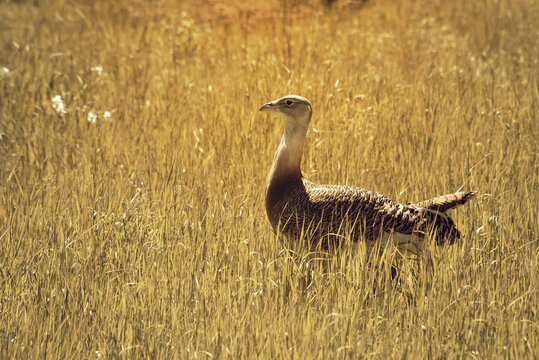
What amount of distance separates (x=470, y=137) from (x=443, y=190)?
667 mm

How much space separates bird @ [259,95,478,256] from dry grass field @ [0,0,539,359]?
0.12 m

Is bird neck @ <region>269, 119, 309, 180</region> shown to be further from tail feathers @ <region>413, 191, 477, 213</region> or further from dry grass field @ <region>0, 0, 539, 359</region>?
tail feathers @ <region>413, 191, 477, 213</region>

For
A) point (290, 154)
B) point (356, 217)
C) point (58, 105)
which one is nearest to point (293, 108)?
point (290, 154)

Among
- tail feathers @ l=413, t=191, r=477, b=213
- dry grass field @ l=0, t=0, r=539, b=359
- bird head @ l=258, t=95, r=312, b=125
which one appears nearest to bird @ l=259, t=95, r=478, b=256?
tail feathers @ l=413, t=191, r=477, b=213

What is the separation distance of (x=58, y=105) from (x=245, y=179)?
164cm

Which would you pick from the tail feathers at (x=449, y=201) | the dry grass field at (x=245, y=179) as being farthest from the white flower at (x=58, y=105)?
the tail feathers at (x=449, y=201)

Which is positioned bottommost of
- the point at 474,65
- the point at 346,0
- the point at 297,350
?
the point at 297,350

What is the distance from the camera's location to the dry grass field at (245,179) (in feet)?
8.78

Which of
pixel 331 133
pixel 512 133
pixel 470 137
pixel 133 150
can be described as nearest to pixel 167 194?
pixel 133 150

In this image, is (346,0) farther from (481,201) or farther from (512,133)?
(481,201)

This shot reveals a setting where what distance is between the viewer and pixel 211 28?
7086mm

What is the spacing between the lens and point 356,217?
10.6ft

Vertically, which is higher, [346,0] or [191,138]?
[346,0]

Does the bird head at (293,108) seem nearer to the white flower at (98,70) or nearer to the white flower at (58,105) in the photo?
the white flower at (58,105)
